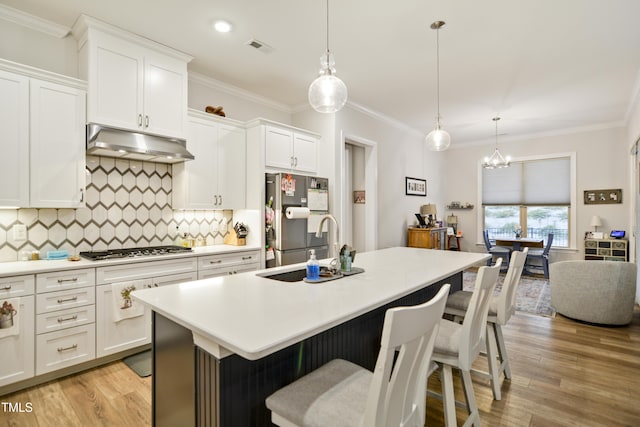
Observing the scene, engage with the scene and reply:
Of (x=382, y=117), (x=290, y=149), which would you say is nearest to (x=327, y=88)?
(x=290, y=149)

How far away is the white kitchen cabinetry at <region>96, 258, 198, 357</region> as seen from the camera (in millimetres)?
2660

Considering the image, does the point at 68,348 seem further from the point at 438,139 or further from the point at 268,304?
the point at 438,139

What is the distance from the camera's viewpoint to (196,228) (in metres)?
3.82

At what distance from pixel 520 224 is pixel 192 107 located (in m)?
6.64

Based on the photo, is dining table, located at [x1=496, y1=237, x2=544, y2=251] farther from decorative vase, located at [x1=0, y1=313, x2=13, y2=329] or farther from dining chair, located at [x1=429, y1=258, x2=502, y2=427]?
decorative vase, located at [x1=0, y1=313, x2=13, y2=329]

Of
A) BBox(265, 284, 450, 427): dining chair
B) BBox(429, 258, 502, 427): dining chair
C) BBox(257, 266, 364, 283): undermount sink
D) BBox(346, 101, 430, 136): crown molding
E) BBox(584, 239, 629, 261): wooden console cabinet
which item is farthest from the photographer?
BBox(584, 239, 629, 261): wooden console cabinet

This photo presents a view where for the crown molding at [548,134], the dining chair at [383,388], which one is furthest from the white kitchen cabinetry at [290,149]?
the crown molding at [548,134]

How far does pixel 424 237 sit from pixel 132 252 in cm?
467

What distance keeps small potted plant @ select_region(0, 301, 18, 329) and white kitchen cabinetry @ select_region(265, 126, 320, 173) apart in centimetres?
246

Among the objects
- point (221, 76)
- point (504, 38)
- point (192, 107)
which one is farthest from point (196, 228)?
point (504, 38)

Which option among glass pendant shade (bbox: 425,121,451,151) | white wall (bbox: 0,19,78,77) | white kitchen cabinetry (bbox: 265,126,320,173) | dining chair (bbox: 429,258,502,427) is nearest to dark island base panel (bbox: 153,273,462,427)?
dining chair (bbox: 429,258,502,427)

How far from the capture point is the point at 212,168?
3639mm

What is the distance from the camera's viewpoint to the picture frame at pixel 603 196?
231 inches

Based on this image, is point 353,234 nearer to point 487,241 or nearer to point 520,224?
point 487,241
